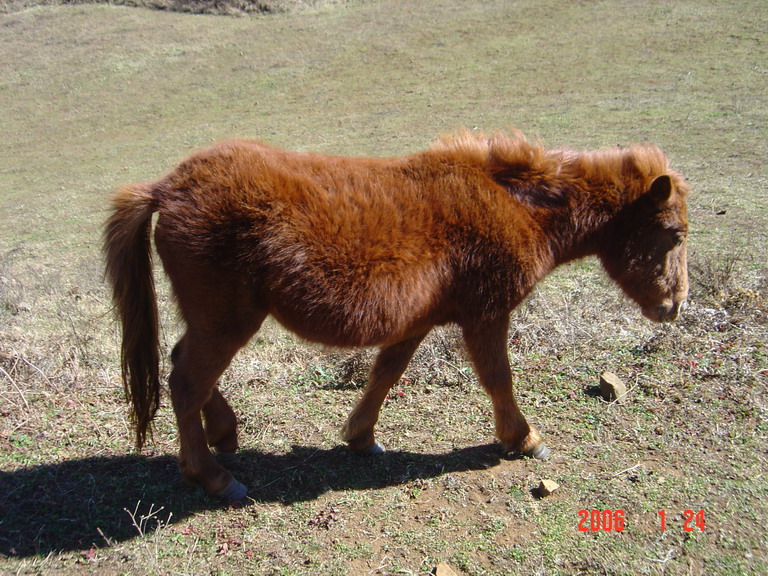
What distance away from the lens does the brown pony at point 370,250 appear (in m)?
3.27

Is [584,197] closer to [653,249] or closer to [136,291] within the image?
[653,249]

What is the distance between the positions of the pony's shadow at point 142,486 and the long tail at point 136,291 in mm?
286

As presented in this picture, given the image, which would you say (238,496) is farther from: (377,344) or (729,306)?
(729,306)

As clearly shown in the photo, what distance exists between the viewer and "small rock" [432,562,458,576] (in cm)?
298

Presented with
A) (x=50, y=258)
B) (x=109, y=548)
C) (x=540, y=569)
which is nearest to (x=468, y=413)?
(x=540, y=569)

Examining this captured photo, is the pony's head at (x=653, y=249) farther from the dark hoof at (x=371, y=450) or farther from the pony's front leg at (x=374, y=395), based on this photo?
the dark hoof at (x=371, y=450)

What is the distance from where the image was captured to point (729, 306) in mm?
5379

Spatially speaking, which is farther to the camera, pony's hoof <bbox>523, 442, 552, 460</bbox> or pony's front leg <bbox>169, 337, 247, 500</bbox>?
pony's hoof <bbox>523, 442, 552, 460</bbox>

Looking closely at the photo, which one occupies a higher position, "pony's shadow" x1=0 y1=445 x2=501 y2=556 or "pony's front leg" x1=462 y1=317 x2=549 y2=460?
"pony's front leg" x1=462 y1=317 x2=549 y2=460

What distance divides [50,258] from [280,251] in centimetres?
865

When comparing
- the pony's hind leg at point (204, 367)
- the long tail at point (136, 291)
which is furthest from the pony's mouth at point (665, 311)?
the long tail at point (136, 291)
